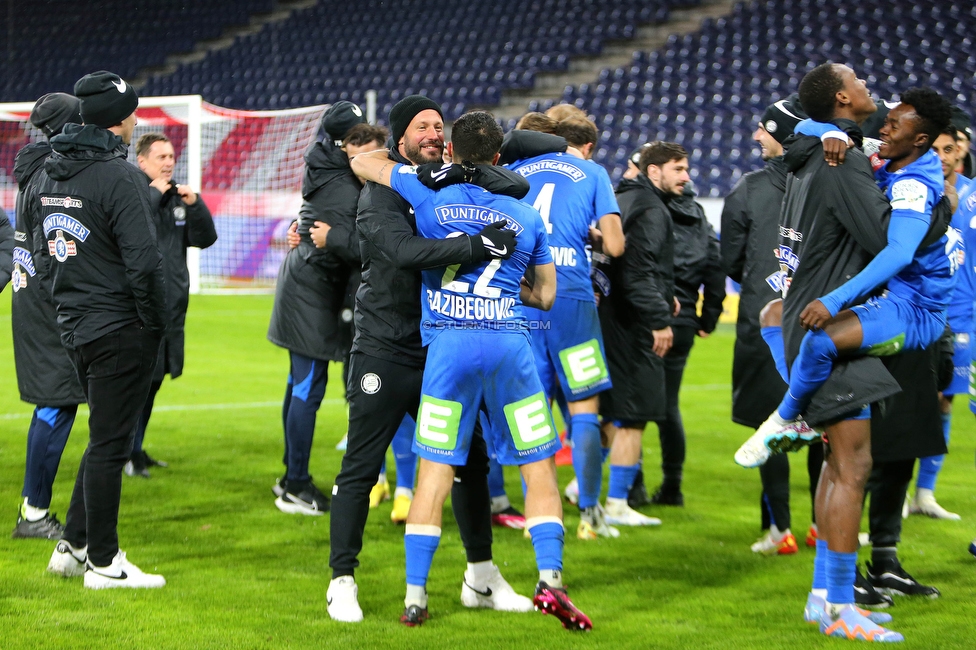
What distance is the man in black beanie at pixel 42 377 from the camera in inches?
193

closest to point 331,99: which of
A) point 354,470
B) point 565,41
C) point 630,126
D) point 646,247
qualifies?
point 565,41

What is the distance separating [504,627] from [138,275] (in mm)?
1872

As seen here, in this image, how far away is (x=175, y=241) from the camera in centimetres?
600

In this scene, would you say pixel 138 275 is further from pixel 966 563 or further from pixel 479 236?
pixel 966 563

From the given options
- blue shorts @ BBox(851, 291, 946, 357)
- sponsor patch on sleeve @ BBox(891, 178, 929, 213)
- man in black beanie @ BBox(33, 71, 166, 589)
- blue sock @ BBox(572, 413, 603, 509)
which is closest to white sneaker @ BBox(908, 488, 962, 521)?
blue sock @ BBox(572, 413, 603, 509)

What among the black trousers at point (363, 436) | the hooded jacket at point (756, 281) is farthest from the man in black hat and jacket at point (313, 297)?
the hooded jacket at point (756, 281)

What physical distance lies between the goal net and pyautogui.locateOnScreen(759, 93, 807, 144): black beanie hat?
1164cm

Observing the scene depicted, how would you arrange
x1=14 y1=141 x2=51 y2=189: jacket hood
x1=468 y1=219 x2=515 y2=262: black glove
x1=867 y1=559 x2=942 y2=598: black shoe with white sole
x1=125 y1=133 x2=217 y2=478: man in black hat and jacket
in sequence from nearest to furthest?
x1=468 y1=219 x2=515 y2=262: black glove < x1=867 y1=559 x2=942 y2=598: black shoe with white sole < x1=14 y1=141 x2=51 y2=189: jacket hood < x1=125 y1=133 x2=217 y2=478: man in black hat and jacket

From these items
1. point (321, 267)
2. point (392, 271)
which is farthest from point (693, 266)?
point (392, 271)

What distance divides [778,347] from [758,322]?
28.6 inches

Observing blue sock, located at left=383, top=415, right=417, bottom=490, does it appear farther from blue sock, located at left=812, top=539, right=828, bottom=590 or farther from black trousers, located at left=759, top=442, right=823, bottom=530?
blue sock, located at left=812, top=539, right=828, bottom=590

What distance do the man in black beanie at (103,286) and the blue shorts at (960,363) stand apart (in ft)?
12.6

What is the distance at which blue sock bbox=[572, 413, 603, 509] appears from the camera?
204 inches

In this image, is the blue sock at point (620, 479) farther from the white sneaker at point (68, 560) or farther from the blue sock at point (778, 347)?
the white sneaker at point (68, 560)
